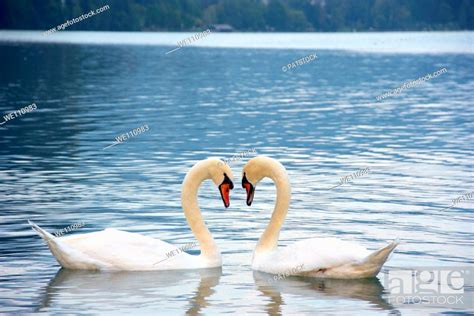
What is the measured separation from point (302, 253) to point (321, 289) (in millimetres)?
550

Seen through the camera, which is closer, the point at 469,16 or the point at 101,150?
the point at 101,150

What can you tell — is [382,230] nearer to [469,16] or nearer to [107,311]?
[107,311]

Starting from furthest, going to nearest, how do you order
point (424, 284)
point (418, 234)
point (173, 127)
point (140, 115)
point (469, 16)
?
point (469, 16) → point (140, 115) → point (173, 127) → point (418, 234) → point (424, 284)

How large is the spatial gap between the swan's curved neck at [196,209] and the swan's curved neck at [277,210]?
545 mm

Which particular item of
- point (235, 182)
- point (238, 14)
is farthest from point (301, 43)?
point (235, 182)

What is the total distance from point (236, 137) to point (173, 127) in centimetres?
307

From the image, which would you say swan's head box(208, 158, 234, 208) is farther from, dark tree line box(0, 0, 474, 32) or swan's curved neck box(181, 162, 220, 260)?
dark tree line box(0, 0, 474, 32)

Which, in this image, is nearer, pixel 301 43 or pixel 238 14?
pixel 301 43

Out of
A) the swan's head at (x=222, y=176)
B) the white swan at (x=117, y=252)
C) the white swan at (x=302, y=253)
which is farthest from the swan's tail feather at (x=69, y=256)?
the white swan at (x=302, y=253)

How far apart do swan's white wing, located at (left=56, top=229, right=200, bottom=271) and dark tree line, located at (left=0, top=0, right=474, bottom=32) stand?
152150 millimetres

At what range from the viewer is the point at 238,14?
19638cm

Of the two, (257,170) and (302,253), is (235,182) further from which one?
(302,253)

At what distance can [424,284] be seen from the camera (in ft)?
42.0

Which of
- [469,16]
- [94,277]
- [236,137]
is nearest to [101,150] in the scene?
[236,137]
